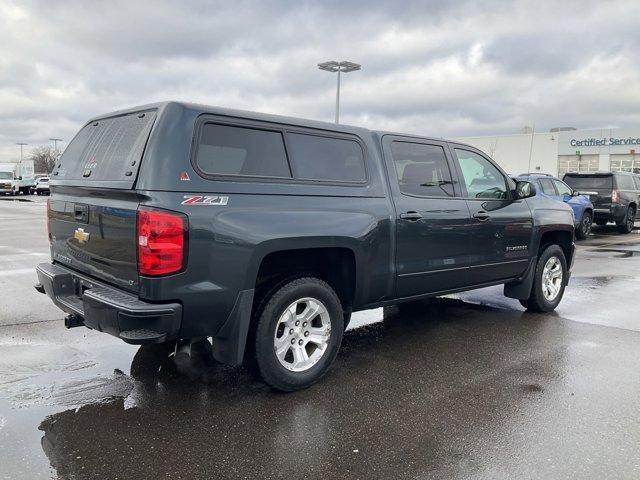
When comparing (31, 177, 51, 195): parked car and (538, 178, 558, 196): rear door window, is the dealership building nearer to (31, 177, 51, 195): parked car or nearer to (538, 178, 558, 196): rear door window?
(538, 178, 558, 196): rear door window

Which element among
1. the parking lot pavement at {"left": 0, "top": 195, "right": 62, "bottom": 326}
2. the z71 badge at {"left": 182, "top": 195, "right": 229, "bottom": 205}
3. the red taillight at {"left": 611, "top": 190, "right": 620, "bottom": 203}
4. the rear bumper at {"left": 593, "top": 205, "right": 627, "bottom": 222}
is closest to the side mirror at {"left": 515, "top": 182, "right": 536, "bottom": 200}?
the z71 badge at {"left": 182, "top": 195, "right": 229, "bottom": 205}

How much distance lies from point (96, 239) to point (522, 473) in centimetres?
303

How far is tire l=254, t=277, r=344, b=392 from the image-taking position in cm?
383

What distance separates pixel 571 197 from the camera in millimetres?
14445

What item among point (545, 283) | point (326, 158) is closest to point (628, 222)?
point (545, 283)

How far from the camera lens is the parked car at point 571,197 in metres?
13.9

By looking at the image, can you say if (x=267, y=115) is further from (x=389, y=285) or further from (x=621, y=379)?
(x=621, y=379)

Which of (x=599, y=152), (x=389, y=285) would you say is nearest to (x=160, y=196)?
(x=389, y=285)

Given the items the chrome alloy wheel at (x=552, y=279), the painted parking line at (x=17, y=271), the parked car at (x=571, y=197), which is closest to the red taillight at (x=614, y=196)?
the parked car at (x=571, y=197)

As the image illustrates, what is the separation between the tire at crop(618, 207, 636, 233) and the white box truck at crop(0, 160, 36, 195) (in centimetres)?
4070

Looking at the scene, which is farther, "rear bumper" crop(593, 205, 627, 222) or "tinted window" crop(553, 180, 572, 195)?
"rear bumper" crop(593, 205, 627, 222)

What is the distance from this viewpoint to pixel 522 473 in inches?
118

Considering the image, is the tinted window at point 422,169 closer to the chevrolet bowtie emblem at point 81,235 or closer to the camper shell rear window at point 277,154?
the camper shell rear window at point 277,154

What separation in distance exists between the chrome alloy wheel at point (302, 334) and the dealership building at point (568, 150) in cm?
4489
